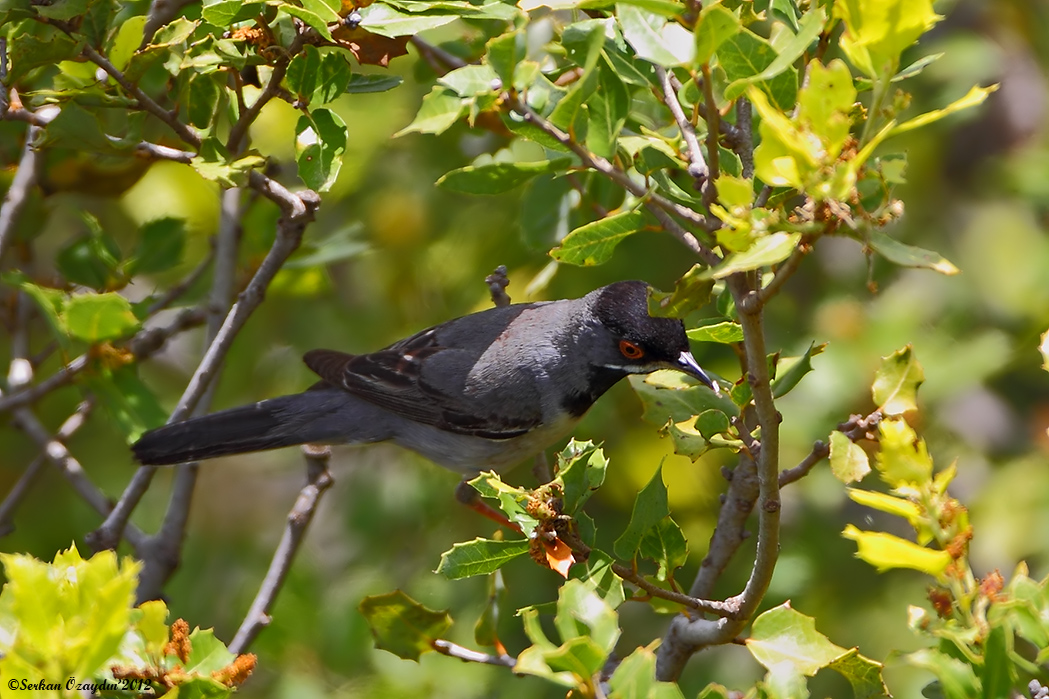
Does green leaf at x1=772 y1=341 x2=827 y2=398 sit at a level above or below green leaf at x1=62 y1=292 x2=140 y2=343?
above

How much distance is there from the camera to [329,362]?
4.65 meters

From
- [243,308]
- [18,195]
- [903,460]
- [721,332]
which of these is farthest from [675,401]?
[18,195]

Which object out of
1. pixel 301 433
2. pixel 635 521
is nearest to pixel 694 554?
pixel 301 433

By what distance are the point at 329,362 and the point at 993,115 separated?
4732mm

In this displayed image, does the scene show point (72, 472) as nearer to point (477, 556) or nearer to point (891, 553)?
point (477, 556)

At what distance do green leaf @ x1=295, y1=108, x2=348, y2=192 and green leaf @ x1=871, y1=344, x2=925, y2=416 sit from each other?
5.01ft

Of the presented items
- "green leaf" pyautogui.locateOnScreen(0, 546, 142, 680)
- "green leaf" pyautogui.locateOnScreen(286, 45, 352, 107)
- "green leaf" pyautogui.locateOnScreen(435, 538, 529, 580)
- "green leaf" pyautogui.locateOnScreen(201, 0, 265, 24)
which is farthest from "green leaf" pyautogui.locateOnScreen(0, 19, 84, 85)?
"green leaf" pyautogui.locateOnScreen(435, 538, 529, 580)

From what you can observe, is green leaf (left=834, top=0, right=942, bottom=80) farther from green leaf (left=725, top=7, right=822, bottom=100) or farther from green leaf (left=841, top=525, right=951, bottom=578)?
green leaf (left=841, top=525, right=951, bottom=578)

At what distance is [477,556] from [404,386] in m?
2.13

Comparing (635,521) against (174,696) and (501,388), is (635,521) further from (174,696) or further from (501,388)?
(501,388)

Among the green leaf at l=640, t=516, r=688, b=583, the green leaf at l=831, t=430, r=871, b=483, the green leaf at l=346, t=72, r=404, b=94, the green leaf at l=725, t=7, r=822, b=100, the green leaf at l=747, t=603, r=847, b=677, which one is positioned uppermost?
the green leaf at l=725, t=7, r=822, b=100

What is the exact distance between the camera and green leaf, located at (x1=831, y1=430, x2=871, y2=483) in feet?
7.75

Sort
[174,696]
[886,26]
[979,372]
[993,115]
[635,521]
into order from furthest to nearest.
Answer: [993,115]
[979,372]
[635,521]
[174,696]
[886,26]

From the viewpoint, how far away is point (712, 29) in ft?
6.07
